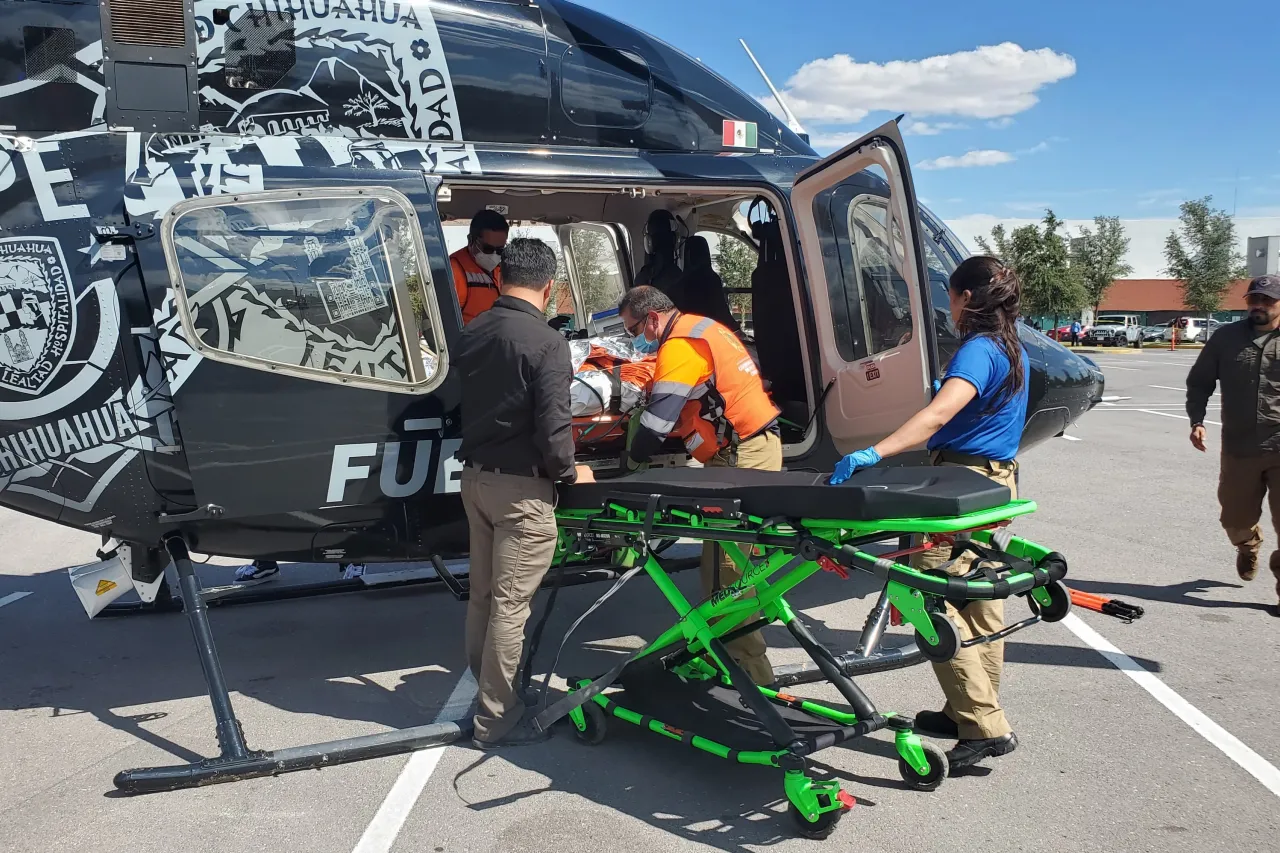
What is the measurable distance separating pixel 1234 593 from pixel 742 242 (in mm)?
3944

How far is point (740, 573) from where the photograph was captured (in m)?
3.93

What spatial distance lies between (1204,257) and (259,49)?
191ft

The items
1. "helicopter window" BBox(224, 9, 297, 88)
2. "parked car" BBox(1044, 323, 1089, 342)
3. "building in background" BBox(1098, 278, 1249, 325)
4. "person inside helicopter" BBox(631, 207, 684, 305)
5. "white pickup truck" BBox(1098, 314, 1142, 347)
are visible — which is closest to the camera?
"helicopter window" BBox(224, 9, 297, 88)

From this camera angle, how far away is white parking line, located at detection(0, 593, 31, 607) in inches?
240

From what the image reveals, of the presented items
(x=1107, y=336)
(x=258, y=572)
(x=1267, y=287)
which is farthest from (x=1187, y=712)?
(x=1107, y=336)

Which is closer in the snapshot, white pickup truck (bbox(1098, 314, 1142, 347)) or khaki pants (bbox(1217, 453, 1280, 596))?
khaki pants (bbox(1217, 453, 1280, 596))

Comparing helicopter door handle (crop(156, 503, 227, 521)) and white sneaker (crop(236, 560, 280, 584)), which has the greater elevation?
helicopter door handle (crop(156, 503, 227, 521))

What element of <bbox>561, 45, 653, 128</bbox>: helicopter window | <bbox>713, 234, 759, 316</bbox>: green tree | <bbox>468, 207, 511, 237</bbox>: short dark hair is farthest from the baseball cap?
<bbox>468, 207, 511, 237</bbox>: short dark hair

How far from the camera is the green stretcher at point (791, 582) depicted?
2895mm

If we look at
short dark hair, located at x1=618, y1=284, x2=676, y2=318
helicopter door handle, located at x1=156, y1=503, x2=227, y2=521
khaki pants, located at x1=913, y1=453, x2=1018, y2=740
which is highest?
short dark hair, located at x1=618, y1=284, x2=676, y2=318

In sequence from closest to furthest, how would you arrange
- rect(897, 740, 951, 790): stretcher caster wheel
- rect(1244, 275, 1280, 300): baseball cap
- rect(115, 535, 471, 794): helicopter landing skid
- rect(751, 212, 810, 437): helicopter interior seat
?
rect(897, 740, 951, 790): stretcher caster wheel, rect(115, 535, 471, 794): helicopter landing skid, rect(1244, 275, 1280, 300): baseball cap, rect(751, 212, 810, 437): helicopter interior seat

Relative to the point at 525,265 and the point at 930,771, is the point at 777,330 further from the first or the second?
the point at 930,771

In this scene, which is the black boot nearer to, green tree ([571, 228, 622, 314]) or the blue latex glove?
the blue latex glove

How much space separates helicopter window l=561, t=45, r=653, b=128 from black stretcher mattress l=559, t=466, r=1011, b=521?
2.08 m
